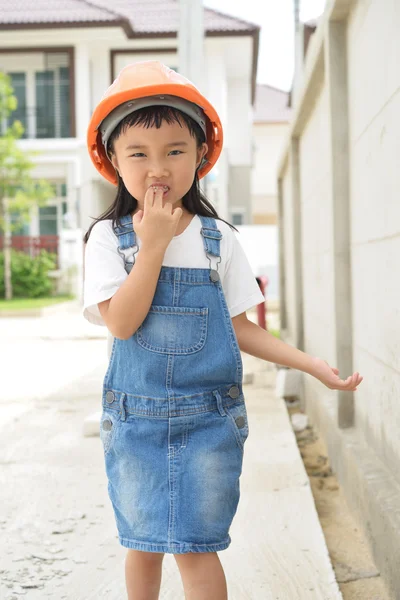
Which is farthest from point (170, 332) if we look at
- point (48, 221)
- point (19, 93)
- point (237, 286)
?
point (19, 93)

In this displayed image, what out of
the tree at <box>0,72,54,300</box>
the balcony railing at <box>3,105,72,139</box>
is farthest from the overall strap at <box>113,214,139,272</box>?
the balcony railing at <box>3,105,72,139</box>

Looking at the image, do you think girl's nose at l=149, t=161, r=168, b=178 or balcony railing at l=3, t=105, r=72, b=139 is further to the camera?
balcony railing at l=3, t=105, r=72, b=139

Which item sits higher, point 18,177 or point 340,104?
point 18,177

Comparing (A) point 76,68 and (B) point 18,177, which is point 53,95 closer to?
(A) point 76,68

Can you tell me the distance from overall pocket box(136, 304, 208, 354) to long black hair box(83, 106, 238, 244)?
0.90 feet

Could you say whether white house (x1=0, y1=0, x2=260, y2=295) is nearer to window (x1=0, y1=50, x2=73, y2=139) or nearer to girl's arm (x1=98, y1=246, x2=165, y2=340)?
window (x1=0, y1=50, x2=73, y2=139)

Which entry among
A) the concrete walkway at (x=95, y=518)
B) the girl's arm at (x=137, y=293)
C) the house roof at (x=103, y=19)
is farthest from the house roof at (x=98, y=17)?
the girl's arm at (x=137, y=293)

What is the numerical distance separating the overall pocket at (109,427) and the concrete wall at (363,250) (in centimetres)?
88

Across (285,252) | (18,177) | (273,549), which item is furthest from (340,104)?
(18,177)

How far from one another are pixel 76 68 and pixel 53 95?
121 centimetres

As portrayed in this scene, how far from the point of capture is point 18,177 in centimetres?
1752

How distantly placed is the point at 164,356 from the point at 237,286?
30 centimetres

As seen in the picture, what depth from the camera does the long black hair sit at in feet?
5.78

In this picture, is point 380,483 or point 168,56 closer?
point 380,483
